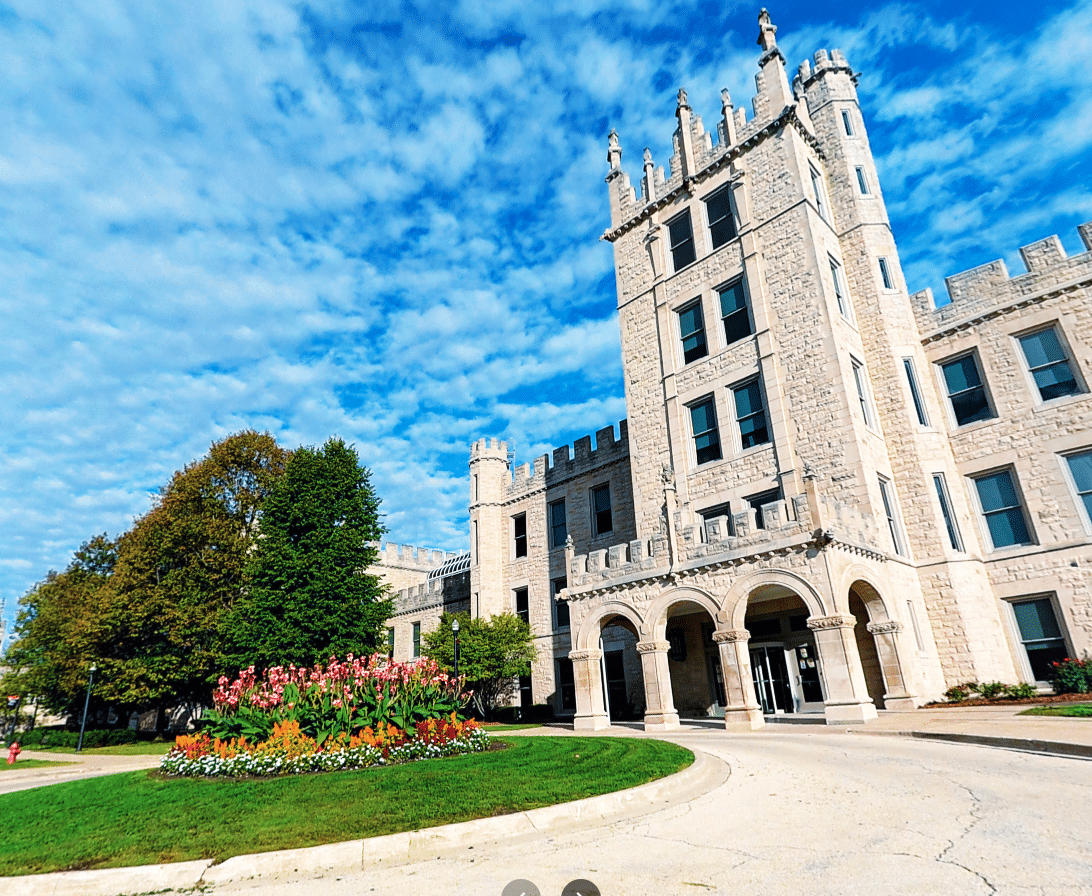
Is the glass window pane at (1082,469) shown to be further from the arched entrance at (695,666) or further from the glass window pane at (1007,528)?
the arched entrance at (695,666)

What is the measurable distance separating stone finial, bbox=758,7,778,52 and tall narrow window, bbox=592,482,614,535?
18105 mm

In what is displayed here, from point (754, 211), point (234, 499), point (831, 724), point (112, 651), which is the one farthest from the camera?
point (234, 499)

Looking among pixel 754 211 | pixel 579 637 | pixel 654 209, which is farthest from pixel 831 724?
pixel 654 209

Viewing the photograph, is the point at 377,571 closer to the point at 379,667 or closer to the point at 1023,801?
the point at 379,667

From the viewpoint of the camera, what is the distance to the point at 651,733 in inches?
629

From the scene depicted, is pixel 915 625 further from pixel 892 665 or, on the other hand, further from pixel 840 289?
pixel 840 289

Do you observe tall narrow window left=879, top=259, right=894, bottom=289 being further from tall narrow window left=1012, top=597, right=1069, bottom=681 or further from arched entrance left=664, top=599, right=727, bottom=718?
arched entrance left=664, top=599, right=727, bottom=718

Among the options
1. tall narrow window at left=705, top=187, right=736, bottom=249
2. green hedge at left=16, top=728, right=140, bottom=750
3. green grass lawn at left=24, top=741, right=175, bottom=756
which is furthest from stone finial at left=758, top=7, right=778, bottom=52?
green hedge at left=16, top=728, right=140, bottom=750

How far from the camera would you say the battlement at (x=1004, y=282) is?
61.5ft

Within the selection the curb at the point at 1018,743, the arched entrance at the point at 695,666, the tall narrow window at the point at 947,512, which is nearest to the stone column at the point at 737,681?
the curb at the point at 1018,743

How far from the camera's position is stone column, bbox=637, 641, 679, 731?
55.1ft

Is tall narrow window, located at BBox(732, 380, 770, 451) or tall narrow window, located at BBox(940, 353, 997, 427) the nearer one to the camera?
tall narrow window, located at BBox(940, 353, 997, 427)

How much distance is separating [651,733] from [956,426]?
45.2 feet

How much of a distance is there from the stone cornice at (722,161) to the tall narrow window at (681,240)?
2.86 ft
